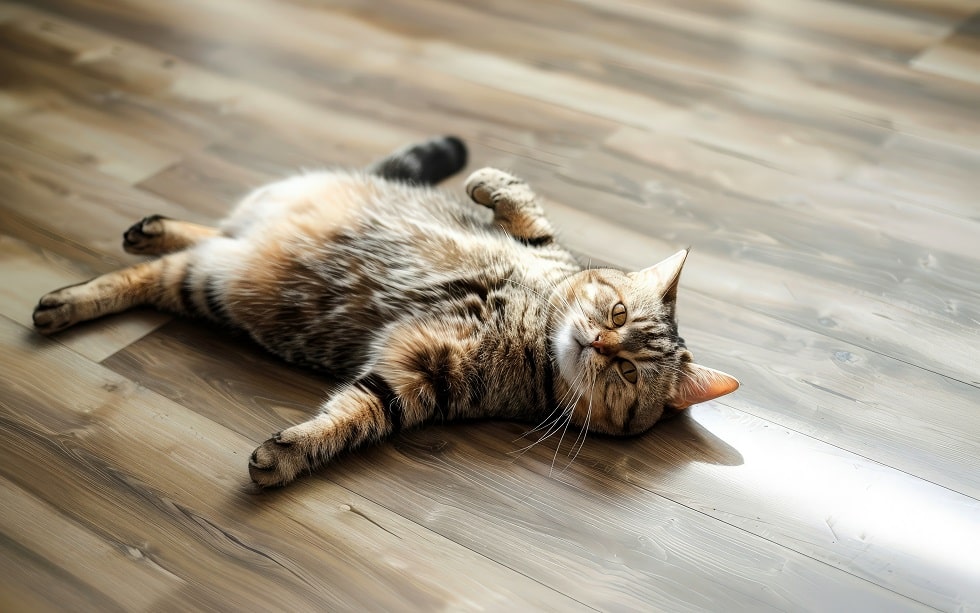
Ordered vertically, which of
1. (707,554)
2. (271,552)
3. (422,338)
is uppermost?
(422,338)

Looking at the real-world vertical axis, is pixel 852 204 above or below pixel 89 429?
above

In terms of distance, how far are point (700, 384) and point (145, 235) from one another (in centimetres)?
130

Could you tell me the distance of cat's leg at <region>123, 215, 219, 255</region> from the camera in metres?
2.10

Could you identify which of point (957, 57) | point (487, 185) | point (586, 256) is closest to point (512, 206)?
point (487, 185)

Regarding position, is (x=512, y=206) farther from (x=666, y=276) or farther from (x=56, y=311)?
(x=56, y=311)

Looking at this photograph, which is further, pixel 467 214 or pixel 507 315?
pixel 467 214

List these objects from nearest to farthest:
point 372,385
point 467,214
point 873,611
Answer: point 873,611, point 372,385, point 467,214

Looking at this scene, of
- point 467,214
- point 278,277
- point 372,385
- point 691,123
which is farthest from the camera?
point 691,123

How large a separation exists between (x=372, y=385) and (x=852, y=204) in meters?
1.47

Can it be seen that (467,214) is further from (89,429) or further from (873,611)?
(873,611)

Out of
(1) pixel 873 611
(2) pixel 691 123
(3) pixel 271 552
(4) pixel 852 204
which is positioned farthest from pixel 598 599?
→ (2) pixel 691 123

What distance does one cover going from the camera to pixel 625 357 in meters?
1.70

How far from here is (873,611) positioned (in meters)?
1.50

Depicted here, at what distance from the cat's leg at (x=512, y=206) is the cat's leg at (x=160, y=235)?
2.07 feet
